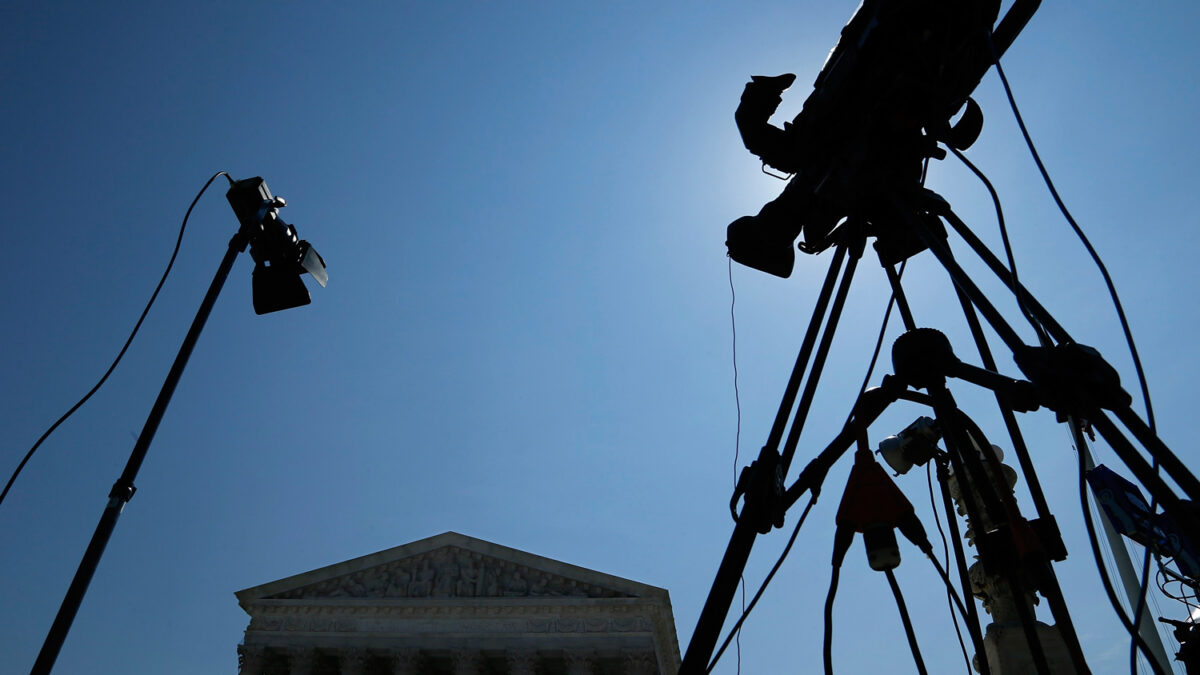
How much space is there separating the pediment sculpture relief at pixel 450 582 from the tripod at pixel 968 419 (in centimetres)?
2748

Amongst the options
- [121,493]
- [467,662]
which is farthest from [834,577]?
[467,662]

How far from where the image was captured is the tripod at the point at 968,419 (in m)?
1.54

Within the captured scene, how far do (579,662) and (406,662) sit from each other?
652 centimetres

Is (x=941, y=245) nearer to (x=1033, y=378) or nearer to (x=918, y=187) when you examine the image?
(x=918, y=187)

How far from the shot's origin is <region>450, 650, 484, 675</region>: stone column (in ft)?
86.2

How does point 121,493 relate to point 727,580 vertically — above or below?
above

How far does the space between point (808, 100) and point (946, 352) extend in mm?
1085

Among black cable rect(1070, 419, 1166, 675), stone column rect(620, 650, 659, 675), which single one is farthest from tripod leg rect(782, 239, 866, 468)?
stone column rect(620, 650, 659, 675)

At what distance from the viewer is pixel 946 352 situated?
6.03 feet

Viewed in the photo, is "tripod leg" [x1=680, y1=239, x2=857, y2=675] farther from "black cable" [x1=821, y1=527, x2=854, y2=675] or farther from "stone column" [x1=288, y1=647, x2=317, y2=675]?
"stone column" [x1=288, y1=647, x2=317, y2=675]

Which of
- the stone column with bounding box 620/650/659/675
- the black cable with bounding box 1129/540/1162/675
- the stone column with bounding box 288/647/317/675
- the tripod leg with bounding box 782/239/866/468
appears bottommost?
the black cable with bounding box 1129/540/1162/675

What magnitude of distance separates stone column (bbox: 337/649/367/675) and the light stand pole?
1029 inches

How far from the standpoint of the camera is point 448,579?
29234 mm

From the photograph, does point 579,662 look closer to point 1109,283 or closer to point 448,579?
point 448,579
